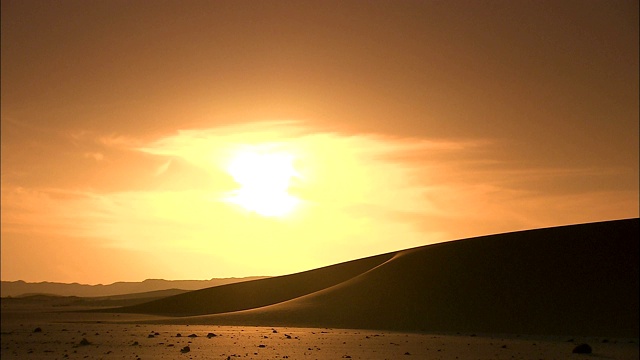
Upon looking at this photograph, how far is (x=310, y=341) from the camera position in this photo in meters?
31.9

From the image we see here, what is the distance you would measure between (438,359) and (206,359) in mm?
8195

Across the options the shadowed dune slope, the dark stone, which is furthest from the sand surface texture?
the shadowed dune slope

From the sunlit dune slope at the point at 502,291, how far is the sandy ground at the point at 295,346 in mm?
5776

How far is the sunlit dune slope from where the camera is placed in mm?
41500

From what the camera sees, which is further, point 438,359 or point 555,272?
point 555,272

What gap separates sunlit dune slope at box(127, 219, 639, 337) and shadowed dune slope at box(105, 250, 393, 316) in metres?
14.5

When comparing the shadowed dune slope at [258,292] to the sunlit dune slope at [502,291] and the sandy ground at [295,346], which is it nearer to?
the sunlit dune slope at [502,291]

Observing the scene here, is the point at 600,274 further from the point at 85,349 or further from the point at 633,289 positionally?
the point at 85,349

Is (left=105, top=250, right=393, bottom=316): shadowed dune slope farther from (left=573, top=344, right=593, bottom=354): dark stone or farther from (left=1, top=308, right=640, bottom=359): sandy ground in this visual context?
(left=573, top=344, right=593, bottom=354): dark stone

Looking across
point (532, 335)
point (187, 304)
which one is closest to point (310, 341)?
point (532, 335)

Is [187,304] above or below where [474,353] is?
above

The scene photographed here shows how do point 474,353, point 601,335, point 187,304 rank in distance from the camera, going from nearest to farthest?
1. point 474,353
2. point 601,335
3. point 187,304

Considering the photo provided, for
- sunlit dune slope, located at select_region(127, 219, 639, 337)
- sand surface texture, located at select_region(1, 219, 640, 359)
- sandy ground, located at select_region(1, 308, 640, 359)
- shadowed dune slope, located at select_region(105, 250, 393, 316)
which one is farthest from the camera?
shadowed dune slope, located at select_region(105, 250, 393, 316)

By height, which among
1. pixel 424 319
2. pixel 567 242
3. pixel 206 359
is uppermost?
pixel 567 242
